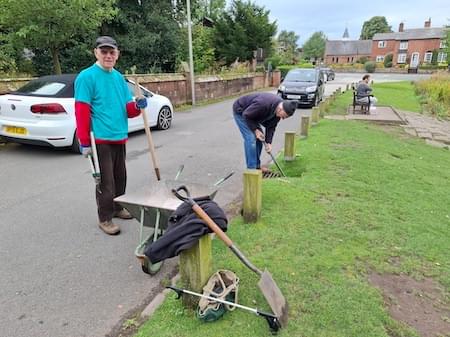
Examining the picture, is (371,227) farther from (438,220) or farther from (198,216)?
(198,216)

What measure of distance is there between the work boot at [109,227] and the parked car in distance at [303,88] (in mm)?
13456

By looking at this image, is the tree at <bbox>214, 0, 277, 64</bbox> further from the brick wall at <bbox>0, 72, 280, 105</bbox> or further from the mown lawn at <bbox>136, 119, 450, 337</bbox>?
the mown lawn at <bbox>136, 119, 450, 337</bbox>

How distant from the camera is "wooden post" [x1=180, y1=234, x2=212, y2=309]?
105 inches

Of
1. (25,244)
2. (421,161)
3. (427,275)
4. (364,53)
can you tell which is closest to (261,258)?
(427,275)

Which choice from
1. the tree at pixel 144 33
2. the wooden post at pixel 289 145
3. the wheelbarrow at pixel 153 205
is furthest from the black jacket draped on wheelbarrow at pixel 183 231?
the tree at pixel 144 33

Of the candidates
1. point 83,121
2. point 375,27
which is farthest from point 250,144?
point 375,27

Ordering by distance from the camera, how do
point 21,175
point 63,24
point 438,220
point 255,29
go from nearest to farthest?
1. point 438,220
2. point 21,175
3. point 63,24
4. point 255,29

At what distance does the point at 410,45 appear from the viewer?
3105 inches

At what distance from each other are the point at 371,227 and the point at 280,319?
2.18 meters

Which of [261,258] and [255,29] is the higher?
[255,29]

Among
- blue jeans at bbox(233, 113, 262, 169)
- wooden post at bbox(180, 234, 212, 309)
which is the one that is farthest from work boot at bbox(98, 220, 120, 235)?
blue jeans at bbox(233, 113, 262, 169)

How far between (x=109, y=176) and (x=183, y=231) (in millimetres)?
1749

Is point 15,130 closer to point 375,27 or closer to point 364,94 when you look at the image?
point 364,94

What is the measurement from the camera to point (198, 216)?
256 cm
